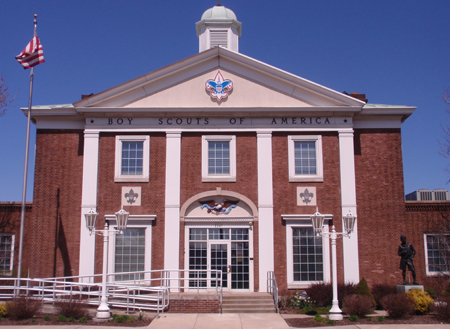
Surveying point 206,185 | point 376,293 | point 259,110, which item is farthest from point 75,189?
point 376,293

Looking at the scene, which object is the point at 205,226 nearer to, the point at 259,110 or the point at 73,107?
the point at 259,110

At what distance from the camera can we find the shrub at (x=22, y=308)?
625 inches

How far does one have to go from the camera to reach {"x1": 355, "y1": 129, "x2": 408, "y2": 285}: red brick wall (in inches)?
843

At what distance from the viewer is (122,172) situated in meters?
22.0

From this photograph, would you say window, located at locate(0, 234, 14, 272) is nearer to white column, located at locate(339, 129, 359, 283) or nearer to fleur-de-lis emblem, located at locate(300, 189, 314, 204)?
fleur-de-lis emblem, located at locate(300, 189, 314, 204)

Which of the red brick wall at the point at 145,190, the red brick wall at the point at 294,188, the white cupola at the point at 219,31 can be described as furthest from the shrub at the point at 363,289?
the white cupola at the point at 219,31

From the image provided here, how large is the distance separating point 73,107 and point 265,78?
8.84 meters

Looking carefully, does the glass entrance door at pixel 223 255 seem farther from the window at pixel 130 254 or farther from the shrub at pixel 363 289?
the shrub at pixel 363 289

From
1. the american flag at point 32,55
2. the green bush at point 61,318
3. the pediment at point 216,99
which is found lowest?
the green bush at point 61,318

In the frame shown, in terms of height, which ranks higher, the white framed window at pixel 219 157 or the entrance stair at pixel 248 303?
the white framed window at pixel 219 157

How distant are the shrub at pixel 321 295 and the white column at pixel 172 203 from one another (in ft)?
18.7

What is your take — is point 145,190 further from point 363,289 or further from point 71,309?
point 363,289

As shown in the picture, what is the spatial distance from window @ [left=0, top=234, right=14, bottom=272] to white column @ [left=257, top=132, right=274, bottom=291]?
1108cm

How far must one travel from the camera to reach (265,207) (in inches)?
851
